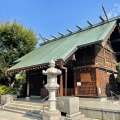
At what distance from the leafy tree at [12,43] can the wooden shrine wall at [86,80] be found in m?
10.3

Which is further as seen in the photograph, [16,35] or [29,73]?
[16,35]

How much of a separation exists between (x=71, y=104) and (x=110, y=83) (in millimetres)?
6912

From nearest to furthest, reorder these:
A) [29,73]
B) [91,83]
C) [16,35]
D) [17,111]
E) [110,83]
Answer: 1. [17,111]
2. [91,83]
3. [110,83]
4. [29,73]
5. [16,35]

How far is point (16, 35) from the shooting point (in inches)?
803

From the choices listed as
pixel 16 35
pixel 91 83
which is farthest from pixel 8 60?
pixel 91 83

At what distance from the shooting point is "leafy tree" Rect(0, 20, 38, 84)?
19500 millimetres

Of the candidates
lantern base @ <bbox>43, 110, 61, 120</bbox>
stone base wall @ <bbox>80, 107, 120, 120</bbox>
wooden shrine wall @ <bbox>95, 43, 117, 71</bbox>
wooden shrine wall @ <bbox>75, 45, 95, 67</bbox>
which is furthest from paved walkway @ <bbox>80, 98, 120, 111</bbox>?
wooden shrine wall @ <bbox>95, 43, 117, 71</bbox>

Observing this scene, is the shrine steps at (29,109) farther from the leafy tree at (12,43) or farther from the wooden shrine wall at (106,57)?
the leafy tree at (12,43)

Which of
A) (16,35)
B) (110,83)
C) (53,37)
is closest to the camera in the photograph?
(110,83)

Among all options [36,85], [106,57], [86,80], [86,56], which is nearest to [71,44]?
[86,56]

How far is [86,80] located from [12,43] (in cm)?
1253

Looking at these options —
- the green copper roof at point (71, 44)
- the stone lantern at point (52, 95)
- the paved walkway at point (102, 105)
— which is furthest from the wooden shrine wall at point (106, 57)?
the stone lantern at point (52, 95)

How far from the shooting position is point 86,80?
12.0 meters

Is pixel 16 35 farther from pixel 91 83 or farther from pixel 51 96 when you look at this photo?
pixel 51 96
